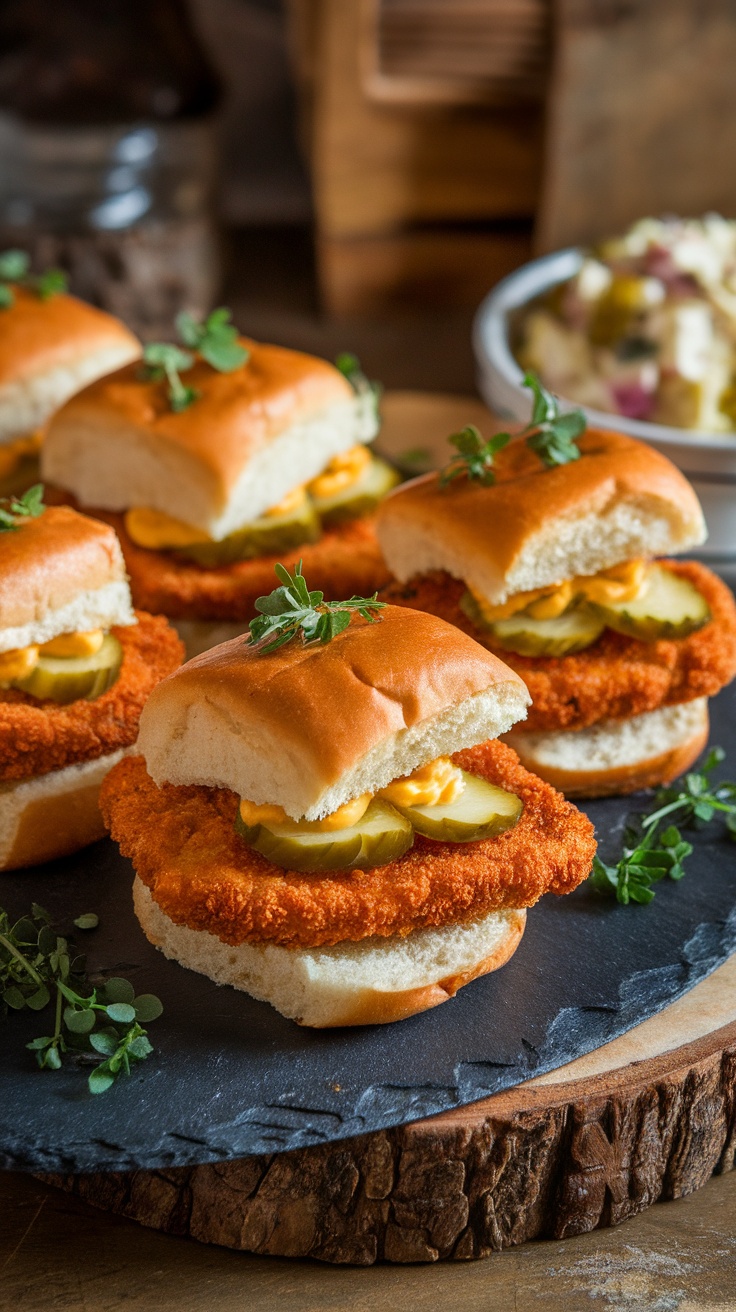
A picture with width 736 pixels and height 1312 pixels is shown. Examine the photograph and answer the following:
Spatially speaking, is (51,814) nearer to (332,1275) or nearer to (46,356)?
(332,1275)

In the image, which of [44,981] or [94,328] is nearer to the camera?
[44,981]

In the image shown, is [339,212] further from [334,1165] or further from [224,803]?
[334,1165]

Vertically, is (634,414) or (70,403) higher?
(70,403)

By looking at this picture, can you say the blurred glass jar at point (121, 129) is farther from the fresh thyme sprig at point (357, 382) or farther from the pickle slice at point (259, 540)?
the pickle slice at point (259, 540)

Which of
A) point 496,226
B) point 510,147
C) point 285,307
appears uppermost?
point 510,147

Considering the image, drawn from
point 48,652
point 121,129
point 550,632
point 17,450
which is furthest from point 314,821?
point 121,129

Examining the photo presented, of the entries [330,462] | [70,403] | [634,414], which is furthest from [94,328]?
[634,414]

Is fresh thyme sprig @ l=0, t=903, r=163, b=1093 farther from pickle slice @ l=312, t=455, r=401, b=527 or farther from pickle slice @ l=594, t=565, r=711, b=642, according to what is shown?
pickle slice @ l=312, t=455, r=401, b=527
